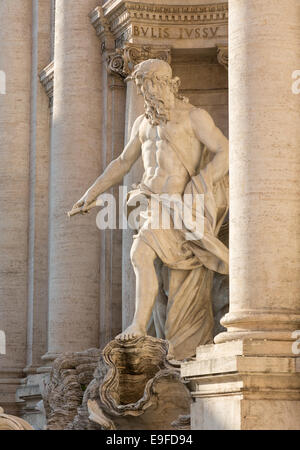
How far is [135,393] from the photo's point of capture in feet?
53.0

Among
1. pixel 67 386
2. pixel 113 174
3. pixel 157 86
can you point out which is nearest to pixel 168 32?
pixel 113 174

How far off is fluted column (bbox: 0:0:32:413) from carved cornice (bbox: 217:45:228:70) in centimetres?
608

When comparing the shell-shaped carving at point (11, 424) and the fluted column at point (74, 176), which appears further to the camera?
the fluted column at point (74, 176)

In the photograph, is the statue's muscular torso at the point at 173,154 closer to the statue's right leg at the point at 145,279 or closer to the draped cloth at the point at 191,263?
the draped cloth at the point at 191,263

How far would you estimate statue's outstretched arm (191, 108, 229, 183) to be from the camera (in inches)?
665

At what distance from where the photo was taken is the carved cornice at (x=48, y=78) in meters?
24.2

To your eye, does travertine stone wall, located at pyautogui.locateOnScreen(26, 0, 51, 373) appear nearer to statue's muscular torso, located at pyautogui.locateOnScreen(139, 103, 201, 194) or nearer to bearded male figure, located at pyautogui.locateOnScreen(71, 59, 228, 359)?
bearded male figure, located at pyautogui.locateOnScreen(71, 59, 228, 359)

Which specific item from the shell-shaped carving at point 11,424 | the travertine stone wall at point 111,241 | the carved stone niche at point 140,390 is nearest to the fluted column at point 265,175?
the carved stone niche at point 140,390

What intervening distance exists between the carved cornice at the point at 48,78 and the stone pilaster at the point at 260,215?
10651 millimetres

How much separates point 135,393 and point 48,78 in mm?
9842

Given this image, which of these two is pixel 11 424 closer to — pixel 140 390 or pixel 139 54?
pixel 140 390

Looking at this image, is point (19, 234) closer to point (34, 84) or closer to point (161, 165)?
point (34, 84)

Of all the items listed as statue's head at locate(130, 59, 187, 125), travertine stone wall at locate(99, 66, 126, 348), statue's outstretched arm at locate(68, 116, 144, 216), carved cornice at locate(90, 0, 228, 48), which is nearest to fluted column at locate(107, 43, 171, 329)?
carved cornice at locate(90, 0, 228, 48)
